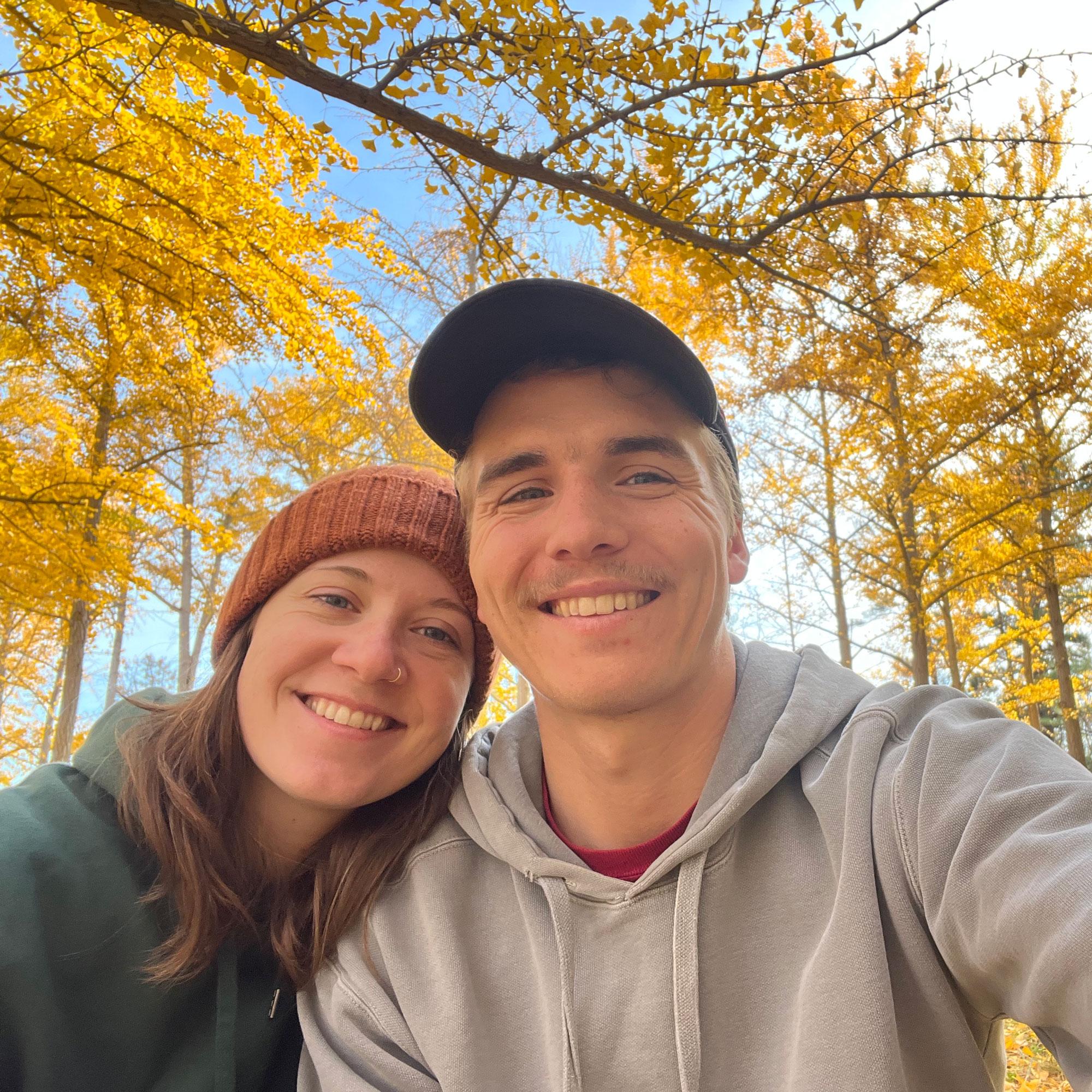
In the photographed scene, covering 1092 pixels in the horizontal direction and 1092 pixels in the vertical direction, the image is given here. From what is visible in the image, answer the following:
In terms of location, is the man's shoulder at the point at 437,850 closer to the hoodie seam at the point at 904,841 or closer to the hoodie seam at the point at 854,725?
the hoodie seam at the point at 854,725

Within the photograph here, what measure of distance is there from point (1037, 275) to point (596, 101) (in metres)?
6.06

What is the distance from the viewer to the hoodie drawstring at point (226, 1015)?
156cm

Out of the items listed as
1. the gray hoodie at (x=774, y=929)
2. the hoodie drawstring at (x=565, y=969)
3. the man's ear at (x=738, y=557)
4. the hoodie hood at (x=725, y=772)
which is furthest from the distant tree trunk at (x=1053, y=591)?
the hoodie drawstring at (x=565, y=969)

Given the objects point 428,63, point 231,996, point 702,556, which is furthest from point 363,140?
point 231,996

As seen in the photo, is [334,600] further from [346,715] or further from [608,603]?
[608,603]

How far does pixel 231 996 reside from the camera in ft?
5.39

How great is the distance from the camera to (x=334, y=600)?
1.96 meters

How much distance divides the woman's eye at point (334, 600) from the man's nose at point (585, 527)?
662mm

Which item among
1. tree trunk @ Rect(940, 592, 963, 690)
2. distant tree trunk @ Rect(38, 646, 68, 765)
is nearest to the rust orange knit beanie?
tree trunk @ Rect(940, 592, 963, 690)

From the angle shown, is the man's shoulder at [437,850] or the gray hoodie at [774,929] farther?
the man's shoulder at [437,850]

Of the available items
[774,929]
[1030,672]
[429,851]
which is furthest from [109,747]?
[1030,672]

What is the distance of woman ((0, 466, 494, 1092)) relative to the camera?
1.50m

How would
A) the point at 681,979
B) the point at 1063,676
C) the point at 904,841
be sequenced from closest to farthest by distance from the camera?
the point at 904,841 → the point at 681,979 → the point at 1063,676

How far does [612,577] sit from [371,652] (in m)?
0.64
